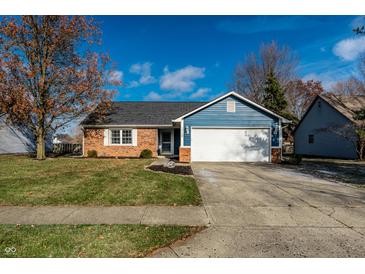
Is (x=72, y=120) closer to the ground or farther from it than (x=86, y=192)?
farther from it

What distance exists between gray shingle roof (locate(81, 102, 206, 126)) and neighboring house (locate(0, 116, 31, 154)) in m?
8.72

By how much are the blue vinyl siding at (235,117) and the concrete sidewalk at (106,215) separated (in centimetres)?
906

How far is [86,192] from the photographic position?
244 inches

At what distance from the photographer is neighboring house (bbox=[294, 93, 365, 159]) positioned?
18328 mm

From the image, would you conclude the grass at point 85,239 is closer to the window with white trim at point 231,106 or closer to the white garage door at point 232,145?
the white garage door at point 232,145

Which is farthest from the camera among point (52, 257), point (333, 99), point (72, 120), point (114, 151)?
point (333, 99)

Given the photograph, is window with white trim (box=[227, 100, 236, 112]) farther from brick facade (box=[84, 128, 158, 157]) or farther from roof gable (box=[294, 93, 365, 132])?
roof gable (box=[294, 93, 365, 132])

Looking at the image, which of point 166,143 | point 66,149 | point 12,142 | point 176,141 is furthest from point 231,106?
point 12,142

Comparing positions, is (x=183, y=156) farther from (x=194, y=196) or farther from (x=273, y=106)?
(x=273, y=106)

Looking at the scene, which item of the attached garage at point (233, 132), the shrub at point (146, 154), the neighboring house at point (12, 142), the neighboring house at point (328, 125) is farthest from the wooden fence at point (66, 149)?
the neighboring house at point (328, 125)

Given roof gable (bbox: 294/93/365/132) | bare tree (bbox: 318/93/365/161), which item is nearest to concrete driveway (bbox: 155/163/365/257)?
bare tree (bbox: 318/93/365/161)
